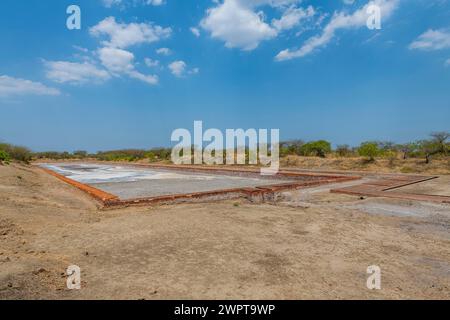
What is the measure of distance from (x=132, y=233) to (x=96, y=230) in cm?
56

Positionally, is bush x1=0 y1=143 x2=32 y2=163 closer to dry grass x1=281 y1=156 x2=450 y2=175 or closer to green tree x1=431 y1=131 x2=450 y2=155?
dry grass x1=281 y1=156 x2=450 y2=175

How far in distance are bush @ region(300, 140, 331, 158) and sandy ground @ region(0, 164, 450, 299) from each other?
68.2ft

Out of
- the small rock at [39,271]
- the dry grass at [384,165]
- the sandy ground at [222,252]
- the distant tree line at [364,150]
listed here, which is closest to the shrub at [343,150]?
the distant tree line at [364,150]

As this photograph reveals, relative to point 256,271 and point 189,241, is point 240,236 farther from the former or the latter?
point 256,271

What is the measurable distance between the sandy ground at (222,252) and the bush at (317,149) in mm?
20786

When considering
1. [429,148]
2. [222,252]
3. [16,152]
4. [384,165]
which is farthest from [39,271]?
[16,152]

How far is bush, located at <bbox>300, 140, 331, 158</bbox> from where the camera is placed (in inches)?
986

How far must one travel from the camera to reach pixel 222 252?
2809 mm

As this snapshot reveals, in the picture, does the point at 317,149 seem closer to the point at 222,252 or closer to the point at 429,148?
the point at 429,148

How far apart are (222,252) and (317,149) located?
2413 cm

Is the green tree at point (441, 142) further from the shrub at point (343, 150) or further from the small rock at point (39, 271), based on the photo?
the small rock at point (39, 271)
